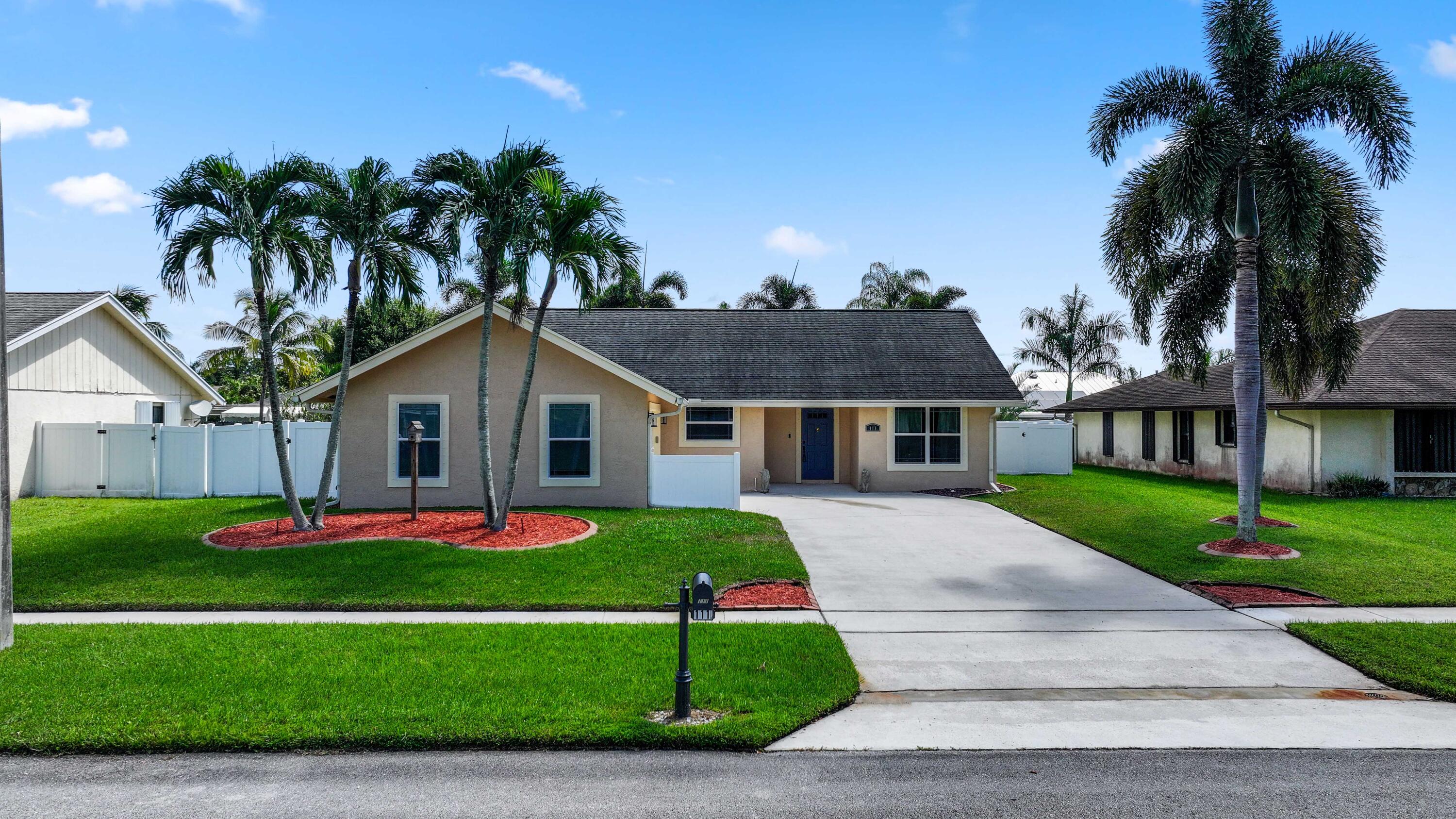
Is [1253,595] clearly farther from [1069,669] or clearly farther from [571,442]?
[571,442]

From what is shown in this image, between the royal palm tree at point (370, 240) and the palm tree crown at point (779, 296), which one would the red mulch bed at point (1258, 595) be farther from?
the palm tree crown at point (779, 296)

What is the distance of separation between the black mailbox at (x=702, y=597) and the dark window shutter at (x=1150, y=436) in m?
25.3

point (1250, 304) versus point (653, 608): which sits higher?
point (1250, 304)

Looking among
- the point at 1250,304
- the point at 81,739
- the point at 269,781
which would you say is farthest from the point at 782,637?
the point at 1250,304

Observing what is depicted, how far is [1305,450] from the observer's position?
19.4 meters

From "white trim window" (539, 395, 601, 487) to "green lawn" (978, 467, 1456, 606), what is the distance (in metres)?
8.84

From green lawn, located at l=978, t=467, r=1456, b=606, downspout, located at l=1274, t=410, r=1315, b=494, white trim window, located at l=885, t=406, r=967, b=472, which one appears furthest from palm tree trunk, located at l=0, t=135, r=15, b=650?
downspout, located at l=1274, t=410, r=1315, b=494

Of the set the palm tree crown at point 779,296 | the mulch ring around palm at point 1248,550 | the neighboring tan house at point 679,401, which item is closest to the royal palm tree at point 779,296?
the palm tree crown at point 779,296

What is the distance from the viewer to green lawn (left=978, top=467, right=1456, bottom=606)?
9.57 meters

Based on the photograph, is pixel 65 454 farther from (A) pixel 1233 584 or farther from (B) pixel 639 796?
(A) pixel 1233 584

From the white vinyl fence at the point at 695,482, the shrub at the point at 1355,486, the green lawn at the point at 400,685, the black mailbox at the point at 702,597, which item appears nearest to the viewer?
the green lawn at the point at 400,685

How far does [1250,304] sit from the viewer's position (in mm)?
12094

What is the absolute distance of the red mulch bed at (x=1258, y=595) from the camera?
8719mm

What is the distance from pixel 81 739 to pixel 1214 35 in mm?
16865
